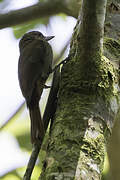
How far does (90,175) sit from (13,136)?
7.57ft

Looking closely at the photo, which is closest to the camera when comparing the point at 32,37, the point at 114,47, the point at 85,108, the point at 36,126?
the point at 85,108

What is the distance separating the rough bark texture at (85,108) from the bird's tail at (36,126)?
0.34 metres

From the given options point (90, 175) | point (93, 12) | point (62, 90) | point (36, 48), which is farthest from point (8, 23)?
point (90, 175)

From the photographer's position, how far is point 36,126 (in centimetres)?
259

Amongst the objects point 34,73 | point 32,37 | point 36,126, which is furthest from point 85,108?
point 32,37

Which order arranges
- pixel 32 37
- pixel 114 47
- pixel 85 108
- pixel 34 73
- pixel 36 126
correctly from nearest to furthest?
pixel 85 108, pixel 114 47, pixel 36 126, pixel 34 73, pixel 32 37

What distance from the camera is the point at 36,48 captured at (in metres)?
3.23

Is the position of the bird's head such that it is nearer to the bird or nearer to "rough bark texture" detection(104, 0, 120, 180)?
the bird

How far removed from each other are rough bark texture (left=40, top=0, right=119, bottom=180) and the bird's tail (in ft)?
1.10

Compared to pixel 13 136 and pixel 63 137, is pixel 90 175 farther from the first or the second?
pixel 13 136

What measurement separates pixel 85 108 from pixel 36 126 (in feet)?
2.26

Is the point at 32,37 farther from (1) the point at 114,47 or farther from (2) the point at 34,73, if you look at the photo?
(1) the point at 114,47

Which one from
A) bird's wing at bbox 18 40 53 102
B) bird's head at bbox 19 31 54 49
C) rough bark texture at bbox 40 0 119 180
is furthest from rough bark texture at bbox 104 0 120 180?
bird's head at bbox 19 31 54 49

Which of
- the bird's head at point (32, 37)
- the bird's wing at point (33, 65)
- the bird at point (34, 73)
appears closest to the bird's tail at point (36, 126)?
the bird at point (34, 73)
